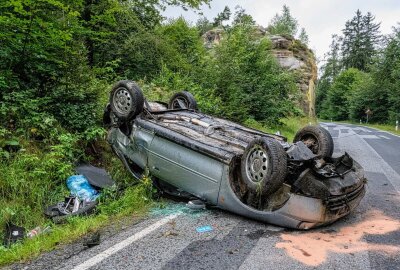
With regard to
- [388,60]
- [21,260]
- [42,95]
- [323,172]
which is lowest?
[21,260]

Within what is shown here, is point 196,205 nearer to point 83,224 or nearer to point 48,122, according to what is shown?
point 83,224

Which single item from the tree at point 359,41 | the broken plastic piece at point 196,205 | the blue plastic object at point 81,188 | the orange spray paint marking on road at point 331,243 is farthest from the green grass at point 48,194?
the tree at point 359,41

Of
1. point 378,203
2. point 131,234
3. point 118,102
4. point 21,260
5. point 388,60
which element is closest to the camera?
point 21,260

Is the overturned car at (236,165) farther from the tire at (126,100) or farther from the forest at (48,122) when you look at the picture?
the forest at (48,122)

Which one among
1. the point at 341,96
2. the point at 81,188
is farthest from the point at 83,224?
the point at 341,96

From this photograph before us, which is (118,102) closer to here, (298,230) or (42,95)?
(42,95)

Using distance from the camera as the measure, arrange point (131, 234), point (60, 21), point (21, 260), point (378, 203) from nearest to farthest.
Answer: point (21, 260) < point (131, 234) < point (378, 203) < point (60, 21)

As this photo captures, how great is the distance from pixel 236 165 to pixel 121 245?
62.4 inches

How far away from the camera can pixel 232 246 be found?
10.8 feet

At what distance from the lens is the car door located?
406 cm

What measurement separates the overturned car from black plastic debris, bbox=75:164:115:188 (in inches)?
14.3

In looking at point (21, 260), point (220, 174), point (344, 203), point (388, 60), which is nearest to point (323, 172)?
point (344, 203)

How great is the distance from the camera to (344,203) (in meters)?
3.80

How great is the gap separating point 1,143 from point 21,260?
251 centimetres
